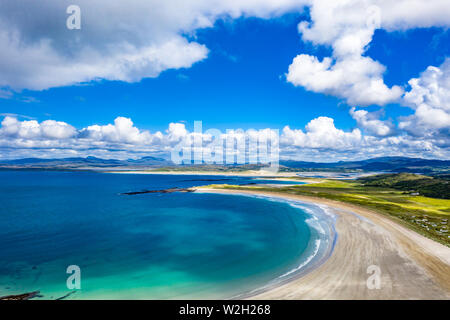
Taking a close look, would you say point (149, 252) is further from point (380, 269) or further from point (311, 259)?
point (380, 269)

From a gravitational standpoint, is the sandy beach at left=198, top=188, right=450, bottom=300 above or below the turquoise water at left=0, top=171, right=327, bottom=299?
above

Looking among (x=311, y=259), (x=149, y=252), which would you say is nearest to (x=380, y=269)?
(x=311, y=259)

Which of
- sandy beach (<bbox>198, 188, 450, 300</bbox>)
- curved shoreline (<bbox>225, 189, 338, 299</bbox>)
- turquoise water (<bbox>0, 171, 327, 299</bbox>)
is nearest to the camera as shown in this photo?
sandy beach (<bbox>198, 188, 450, 300</bbox>)

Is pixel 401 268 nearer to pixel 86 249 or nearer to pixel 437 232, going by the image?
pixel 437 232

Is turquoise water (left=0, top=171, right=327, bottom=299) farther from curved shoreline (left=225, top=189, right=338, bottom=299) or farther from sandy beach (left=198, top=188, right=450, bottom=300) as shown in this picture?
sandy beach (left=198, top=188, right=450, bottom=300)

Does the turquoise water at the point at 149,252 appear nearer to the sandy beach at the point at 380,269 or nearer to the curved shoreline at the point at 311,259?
the curved shoreline at the point at 311,259

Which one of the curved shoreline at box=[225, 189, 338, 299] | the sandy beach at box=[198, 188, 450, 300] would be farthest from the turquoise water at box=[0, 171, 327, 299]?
the sandy beach at box=[198, 188, 450, 300]
